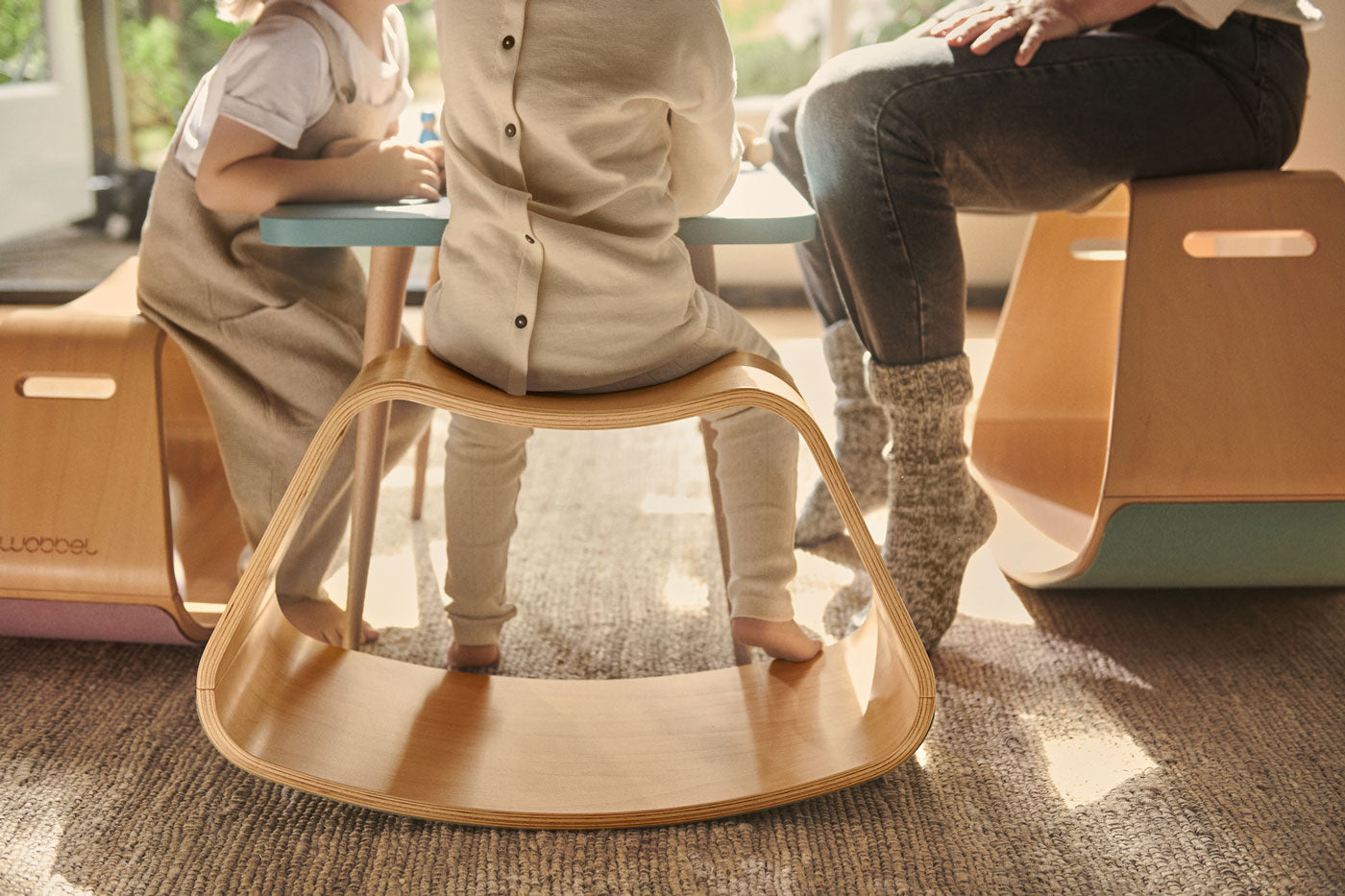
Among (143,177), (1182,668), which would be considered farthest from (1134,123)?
(143,177)

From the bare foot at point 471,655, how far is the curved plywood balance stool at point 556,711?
6 cm

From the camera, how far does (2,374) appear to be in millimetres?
1044

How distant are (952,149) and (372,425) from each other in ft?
1.89

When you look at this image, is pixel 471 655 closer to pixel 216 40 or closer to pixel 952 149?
pixel 952 149

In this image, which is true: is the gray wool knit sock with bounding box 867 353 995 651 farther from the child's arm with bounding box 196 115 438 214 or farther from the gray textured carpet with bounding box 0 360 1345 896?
the child's arm with bounding box 196 115 438 214

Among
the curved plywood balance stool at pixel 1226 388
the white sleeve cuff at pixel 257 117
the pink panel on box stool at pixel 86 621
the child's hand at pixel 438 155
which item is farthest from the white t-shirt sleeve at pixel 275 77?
the curved plywood balance stool at pixel 1226 388

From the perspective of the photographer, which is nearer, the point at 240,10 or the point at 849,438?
the point at 240,10

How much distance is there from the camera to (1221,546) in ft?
3.63

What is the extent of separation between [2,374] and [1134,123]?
104 cm

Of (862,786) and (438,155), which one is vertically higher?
(438,155)

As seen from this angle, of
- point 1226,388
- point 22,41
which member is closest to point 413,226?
point 1226,388

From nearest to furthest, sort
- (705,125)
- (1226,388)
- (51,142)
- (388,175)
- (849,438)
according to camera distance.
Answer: (705,125) → (388,175) → (1226,388) → (849,438) → (51,142)

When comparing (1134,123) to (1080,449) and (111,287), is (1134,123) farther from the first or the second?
(111,287)

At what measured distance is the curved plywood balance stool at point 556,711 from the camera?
0.80 metres
